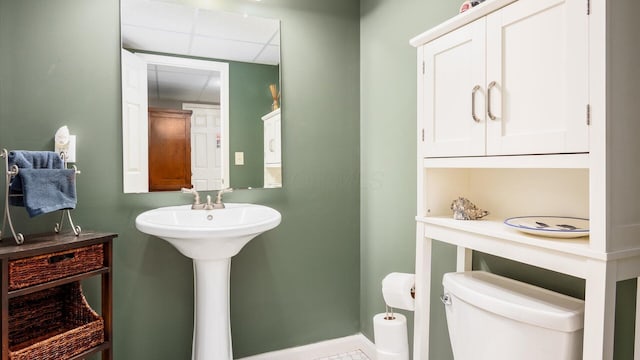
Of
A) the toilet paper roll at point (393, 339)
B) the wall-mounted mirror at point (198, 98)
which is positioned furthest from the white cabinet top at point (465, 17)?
the toilet paper roll at point (393, 339)

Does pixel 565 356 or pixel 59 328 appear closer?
pixel 565 356

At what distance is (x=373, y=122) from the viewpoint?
7.72 feet

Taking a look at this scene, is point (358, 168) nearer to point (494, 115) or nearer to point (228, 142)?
point (228, 142)

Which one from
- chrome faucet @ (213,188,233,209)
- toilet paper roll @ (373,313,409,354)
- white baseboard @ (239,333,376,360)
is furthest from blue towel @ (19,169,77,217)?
toilet paper roll @ (373,313,409,354)

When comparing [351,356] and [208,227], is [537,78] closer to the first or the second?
[208,227]

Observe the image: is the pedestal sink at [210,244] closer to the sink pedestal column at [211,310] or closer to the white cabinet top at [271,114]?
the sink pedestal column at [211,310]

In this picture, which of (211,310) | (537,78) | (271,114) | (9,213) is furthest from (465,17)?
(9,213)

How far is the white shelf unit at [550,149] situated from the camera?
944 millimetres

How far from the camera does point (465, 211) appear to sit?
4.82 ft

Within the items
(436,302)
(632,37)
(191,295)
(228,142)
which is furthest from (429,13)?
(191,295)

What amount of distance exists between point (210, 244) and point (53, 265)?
0.58m

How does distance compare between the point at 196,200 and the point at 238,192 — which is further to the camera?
the point at 238,192

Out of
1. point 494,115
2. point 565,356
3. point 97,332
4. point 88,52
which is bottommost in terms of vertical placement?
point 97,332

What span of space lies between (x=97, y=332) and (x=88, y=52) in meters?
1.30
